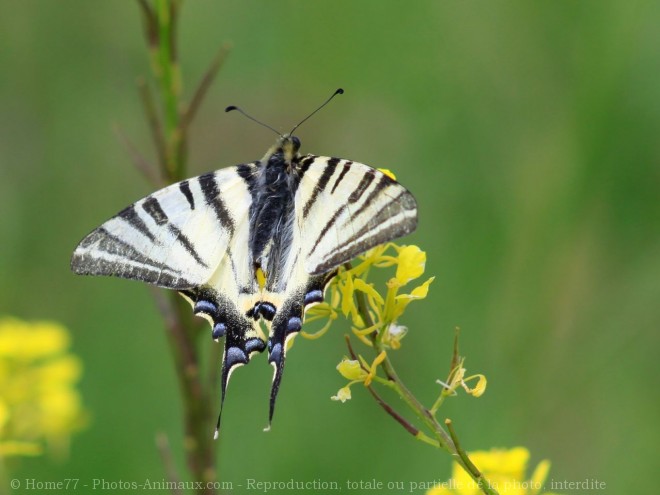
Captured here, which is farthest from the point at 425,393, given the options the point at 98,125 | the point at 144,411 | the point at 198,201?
the point at 98,125

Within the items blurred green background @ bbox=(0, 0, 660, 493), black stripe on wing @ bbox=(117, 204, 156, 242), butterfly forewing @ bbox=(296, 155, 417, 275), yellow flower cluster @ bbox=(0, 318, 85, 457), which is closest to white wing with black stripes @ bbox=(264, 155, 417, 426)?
butterfly forewing @ bbox=(296, 155, 417, 275)

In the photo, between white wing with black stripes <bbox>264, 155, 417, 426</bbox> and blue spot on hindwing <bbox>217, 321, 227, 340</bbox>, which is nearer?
white wing with black stripes <bbox>264, 155, 417, 426</bbox>

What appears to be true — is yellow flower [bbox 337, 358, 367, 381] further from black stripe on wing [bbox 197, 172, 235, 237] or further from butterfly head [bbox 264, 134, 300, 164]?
butterfly head [bbox 264, 134, 300, 164]

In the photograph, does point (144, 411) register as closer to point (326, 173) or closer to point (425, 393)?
point (425, 393)

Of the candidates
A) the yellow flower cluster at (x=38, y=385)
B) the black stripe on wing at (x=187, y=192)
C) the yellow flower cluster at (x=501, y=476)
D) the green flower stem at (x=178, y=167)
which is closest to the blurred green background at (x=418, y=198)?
the yellow flower cluster at (x=38, y=385)

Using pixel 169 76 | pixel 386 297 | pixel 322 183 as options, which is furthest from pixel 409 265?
pixel 169 76

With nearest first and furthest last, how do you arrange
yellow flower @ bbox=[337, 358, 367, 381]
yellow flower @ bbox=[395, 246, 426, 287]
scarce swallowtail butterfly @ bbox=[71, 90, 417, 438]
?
yellow flower @ bbox=[337, 358, 367, 381]
yellow flower @ bbox=[395, 246, 426, 287]
scarce swallowtail butterfly @ bbox=[71, 90, 417, 438]

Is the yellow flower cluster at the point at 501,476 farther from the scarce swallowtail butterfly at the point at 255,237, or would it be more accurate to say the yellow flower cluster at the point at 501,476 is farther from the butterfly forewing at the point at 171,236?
the butterfly forewing at the point at 171,236
